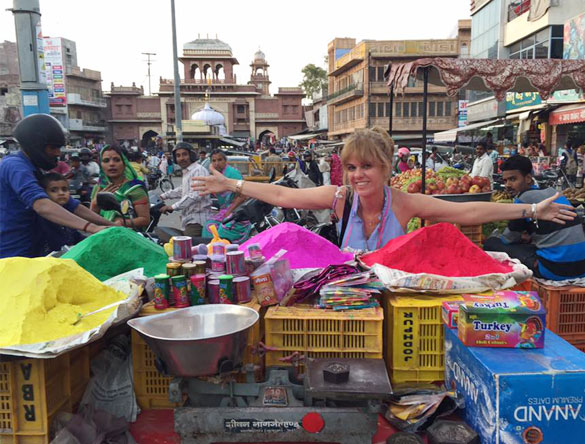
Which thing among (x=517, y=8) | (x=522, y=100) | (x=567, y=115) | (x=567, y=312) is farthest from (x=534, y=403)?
(x=517, y=8)

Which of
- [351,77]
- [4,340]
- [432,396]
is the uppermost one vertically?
[351,77]

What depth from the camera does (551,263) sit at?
10.7ft

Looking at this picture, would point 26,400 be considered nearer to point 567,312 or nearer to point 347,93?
point 567,312

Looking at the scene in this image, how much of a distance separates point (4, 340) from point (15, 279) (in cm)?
28

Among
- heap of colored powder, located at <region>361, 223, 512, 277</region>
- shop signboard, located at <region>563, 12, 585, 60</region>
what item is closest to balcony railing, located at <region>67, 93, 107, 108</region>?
shop signboard, located at <region>563, 12, 585, 60</region>

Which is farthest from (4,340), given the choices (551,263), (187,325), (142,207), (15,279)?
(551,263)

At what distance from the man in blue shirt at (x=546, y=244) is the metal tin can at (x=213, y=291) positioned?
2322 mm

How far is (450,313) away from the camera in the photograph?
1.86 meters

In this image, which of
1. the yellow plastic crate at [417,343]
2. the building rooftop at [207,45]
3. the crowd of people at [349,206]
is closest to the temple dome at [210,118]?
the crowd of people at [349,206]

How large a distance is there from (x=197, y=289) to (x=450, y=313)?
109 cm

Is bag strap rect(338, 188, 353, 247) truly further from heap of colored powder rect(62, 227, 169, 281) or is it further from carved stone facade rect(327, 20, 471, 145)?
carved stone facade rect(327, 20, 471, 145)

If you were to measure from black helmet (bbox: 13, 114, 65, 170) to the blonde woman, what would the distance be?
0.95m

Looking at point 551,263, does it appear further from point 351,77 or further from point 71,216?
point 351,77

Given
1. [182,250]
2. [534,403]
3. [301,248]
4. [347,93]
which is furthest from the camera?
[347,93]
